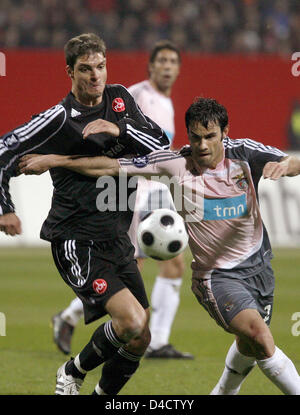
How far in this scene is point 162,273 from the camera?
7.21m

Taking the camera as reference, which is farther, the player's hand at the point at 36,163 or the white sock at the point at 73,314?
the white sock at the point at 73,314

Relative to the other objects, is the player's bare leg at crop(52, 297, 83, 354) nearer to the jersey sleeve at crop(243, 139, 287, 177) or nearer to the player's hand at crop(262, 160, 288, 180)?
the jersey sleeve at crop(243, 139, 287, 177)

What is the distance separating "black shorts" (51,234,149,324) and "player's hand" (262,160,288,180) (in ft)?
3.35

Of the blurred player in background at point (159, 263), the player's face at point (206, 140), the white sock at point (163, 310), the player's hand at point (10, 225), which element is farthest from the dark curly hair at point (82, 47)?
the white sock at point (163, 310)

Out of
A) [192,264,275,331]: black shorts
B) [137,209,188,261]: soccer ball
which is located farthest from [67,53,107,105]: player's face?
[192,264,275,331]: black shorts

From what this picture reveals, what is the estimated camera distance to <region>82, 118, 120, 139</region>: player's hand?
471 cm

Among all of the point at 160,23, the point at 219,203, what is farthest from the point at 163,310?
the point at 160,23

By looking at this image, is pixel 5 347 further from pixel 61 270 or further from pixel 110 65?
pixel 110 65

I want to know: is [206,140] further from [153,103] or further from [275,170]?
[153,103]

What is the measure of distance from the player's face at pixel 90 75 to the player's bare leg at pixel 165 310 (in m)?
2.55

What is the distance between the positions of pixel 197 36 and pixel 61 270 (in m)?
12.5

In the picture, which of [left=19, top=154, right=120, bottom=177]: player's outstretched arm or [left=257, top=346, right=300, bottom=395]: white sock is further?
[left=19, top=154, right=120, bottom=177]: player's outstretched arm

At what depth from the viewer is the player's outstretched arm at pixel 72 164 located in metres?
4.71

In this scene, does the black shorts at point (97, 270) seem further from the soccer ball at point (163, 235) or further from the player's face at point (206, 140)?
the player's face at point (206, 140)
